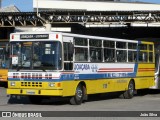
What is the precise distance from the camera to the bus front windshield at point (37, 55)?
1755cm

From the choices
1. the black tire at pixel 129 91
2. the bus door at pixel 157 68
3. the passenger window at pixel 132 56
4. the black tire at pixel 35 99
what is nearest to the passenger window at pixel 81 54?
the black tire at pixel 35 99

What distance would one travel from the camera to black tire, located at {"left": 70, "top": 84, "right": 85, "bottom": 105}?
1845cm

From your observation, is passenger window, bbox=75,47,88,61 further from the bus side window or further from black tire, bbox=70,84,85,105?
Result: black tire, bbox=70,84,85,105

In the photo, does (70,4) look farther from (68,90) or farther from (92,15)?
(68,90)

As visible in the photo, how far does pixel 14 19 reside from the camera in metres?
79.9

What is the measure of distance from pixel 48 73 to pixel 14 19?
63.6 metres

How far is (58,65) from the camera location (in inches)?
690

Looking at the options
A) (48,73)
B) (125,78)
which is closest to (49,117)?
(48,73)

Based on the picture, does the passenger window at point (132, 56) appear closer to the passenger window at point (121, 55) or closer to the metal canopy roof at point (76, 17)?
the passenger window at point (121, 55)

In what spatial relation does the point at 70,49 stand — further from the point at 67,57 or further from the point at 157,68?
the point at 157,68

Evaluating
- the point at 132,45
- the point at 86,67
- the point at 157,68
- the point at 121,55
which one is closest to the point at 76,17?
the point at 157,68

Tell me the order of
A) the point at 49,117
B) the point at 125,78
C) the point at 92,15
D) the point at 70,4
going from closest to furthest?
the point at 49,117 → the point at 125,78 → the point at 92,15 → the point at 70,4

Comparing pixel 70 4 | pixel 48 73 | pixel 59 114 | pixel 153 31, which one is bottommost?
pixel 59 114

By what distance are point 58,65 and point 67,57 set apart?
62 centimetres
